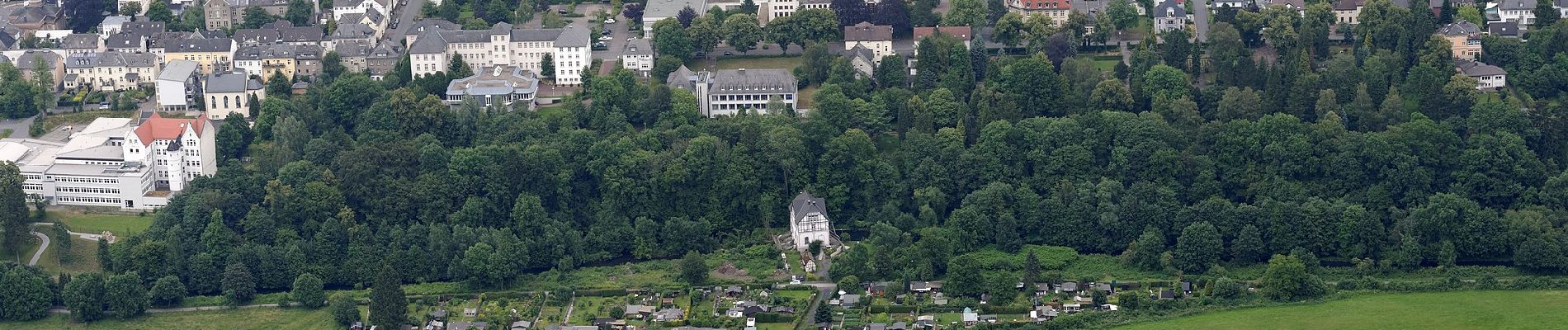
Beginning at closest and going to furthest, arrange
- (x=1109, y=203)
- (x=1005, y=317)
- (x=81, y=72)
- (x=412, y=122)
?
(x=1005, y=317) < (x=1109, y=203) < (x=412, y=122) < (x=81, y=72)

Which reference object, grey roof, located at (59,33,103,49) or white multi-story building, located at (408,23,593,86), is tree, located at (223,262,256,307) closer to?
white multi-story building, located at (408,23,593,86)

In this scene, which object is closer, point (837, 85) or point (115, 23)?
point (837, 85)

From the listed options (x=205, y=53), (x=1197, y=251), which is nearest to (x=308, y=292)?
(x=205, y=53)

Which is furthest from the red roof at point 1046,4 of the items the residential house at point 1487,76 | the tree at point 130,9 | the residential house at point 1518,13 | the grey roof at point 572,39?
the tree at point 130,9

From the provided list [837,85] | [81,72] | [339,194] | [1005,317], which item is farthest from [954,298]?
[81,72]

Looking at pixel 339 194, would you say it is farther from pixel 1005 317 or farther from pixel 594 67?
pixel 1005 317
